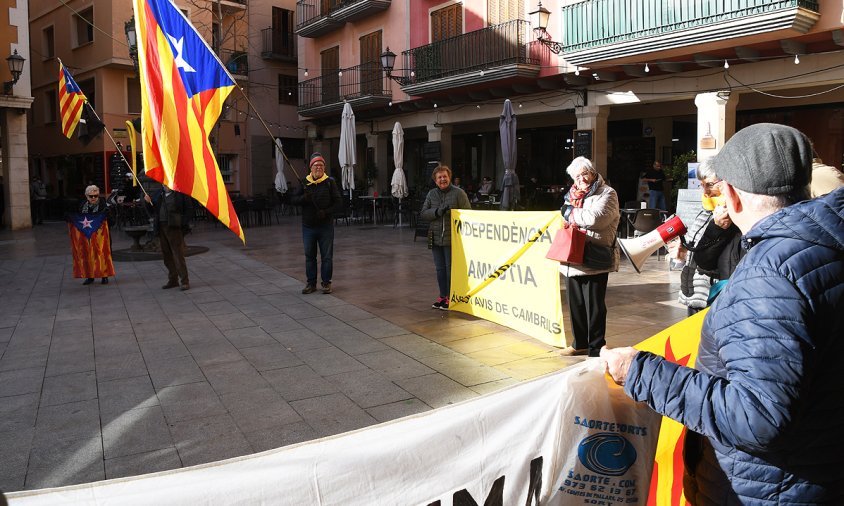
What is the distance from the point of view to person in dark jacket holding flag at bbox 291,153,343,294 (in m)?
8.97

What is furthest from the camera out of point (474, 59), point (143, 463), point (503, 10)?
point (474, 59)

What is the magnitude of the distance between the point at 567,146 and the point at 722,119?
8.91 metres

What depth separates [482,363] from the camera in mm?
5871

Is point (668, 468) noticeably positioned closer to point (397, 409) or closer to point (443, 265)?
point (397, 409)

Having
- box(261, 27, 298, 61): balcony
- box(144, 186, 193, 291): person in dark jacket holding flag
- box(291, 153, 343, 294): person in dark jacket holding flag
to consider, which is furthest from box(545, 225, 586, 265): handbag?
box(261, 27, 298, 61): balcony

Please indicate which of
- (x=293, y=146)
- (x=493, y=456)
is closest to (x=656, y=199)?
(x=493, y=456)

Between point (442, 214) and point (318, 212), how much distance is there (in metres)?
2.04

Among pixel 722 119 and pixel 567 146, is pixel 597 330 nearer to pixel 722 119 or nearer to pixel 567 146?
pixel 722 119

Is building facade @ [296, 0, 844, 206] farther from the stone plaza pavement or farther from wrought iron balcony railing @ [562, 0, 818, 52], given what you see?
the stone plaza pavement

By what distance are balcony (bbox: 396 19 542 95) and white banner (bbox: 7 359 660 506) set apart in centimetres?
1685

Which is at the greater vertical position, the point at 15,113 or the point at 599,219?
the point at 15,113

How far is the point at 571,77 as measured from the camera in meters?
17.3

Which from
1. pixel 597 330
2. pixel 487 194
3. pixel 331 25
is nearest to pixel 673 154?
pixel 487 194

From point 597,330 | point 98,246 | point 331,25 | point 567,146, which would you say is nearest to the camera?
point 597,330
